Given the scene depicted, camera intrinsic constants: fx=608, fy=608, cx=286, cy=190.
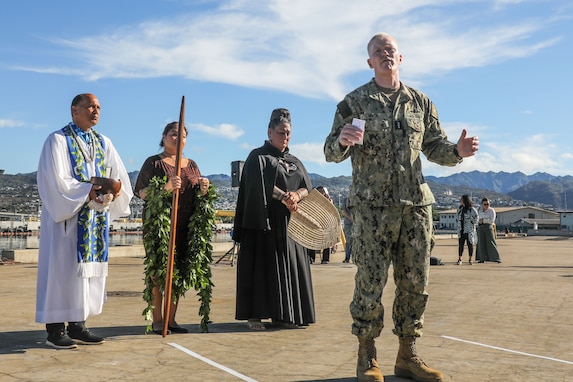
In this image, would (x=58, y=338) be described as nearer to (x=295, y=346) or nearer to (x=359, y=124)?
(x=295, y=346)

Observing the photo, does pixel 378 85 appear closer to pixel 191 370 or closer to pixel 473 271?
pixel 191 370

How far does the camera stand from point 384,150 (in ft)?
13.7

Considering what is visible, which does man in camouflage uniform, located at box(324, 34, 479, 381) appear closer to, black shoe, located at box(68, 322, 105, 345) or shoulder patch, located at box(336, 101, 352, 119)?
shoulder patch, located at box(336, 101, 352, 119)

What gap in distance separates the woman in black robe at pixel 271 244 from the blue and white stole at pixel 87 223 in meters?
1.47

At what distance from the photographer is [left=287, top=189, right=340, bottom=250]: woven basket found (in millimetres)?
6605

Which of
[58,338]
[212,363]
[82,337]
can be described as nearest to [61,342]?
[58,338]

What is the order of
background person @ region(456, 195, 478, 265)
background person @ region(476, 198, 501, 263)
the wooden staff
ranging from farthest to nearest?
background person @ region(476, 198, 501, 263) < background person @ region(456, 195, 478, 265) < the wooden staff

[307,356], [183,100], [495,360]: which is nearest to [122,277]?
[183,100]

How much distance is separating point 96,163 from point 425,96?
3.06m

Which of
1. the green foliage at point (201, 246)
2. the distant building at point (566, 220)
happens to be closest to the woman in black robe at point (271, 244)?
the green foliage at point (201, 246)

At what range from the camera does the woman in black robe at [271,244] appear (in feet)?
21.0

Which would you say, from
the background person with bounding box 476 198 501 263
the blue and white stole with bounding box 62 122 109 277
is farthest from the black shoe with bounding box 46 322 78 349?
the background person with bounding box 476 198 501 263

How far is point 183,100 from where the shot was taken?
5.91 meters

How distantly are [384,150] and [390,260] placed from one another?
2.51 ft
